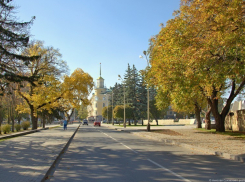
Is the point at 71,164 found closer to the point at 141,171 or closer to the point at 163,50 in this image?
the point at 141,171

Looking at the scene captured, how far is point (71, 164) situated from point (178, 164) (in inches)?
163

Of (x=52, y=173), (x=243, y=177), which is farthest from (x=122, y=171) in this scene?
(x=243, y=177)

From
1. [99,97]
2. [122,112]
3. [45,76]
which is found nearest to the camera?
[45,76]

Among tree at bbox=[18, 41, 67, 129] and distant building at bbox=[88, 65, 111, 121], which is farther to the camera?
distant building at bbox=[88, 65, 111, 121]

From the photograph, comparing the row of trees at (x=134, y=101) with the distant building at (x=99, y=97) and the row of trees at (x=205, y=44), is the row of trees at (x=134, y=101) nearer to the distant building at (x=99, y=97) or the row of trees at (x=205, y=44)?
the row of trees at (x=205, y=44)

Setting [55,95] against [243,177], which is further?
[55,95]

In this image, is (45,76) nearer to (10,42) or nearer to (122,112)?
(10,42)

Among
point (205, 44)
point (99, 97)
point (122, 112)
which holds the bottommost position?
point (122, 112)

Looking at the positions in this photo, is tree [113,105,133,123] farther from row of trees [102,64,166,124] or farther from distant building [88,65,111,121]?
distant building [88,65,111,121]

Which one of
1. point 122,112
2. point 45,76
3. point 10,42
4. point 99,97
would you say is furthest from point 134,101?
point 99,97

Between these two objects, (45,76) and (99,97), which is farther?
(99,97)

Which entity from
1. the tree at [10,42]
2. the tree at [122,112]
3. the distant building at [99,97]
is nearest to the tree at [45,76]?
the tree at [10,42]

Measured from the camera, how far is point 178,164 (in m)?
9.49

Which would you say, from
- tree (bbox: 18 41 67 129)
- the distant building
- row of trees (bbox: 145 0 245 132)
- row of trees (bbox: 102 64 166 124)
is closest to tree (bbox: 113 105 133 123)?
row of trees (bbox: 102 64 166 124)
